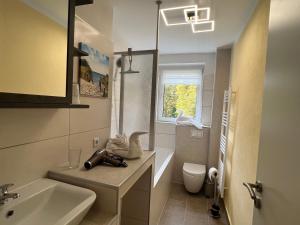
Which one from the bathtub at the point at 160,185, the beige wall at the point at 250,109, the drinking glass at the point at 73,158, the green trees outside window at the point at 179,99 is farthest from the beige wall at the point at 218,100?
the drinking glass at the point at 73,158

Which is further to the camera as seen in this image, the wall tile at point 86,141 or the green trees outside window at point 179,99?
the green trees outside window at point 179,99

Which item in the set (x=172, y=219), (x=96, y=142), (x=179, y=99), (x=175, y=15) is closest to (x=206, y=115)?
(x=179, y=99)

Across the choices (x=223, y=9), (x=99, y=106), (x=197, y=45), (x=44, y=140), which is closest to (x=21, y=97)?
(x=44, y=140)

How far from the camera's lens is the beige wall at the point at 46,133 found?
3.06ft

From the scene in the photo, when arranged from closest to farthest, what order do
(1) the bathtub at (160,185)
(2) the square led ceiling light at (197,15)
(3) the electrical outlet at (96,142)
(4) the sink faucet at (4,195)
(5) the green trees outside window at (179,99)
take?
(4) the sink faucet at (4,195) → (3) the electrical outlet at (96,142) → (2) the square led ceiling light at (197,15) → (1) the bathtub at (160,185) → (5) the green trees outside window at (179,99)

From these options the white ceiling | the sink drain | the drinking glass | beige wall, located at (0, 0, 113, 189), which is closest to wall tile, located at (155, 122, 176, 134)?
the white ceiling

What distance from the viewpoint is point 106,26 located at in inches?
70.3

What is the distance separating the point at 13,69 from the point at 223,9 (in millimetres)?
1880

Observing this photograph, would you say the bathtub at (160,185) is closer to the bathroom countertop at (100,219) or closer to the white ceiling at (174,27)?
the bathroom countertop at (100,219)

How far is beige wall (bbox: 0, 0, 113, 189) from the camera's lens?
933 mm

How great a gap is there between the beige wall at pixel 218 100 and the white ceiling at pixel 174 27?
254mm

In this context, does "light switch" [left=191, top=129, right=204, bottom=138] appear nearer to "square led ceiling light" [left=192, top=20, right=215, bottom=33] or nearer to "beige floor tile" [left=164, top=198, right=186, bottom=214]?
"beige floor tile" [left=164, top=198, right=186, bottom=214]

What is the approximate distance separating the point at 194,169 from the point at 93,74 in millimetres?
2204

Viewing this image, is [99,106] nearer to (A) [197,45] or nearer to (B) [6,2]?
(B) [6,2]
